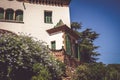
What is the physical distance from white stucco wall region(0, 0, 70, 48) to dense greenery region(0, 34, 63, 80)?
9.29 m

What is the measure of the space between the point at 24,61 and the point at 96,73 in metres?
7.07

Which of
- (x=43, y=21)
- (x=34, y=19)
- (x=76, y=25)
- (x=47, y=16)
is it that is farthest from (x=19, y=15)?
(x=76, y=25)

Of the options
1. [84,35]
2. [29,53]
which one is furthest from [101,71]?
[84,35]

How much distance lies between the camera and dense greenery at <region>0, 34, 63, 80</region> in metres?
21.5

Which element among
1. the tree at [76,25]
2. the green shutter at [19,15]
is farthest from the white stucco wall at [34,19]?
the tree at [76,25]

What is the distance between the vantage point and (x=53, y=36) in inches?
1350

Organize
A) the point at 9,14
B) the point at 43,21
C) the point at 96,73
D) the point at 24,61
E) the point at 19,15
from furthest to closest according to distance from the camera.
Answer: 1. the point at 43,21
2. the point at 19,15
3. the point at 9,14
4. the point at 96,73
5. the point at 24,61

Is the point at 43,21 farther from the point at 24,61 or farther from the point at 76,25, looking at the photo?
the point at 24,61

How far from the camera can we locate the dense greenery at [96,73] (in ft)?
83.7

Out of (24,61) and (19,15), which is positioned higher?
(19,15)

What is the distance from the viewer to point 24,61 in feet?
73.6

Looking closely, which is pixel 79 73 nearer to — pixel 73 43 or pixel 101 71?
pixel 101 71

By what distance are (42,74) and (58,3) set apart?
17.4 meters

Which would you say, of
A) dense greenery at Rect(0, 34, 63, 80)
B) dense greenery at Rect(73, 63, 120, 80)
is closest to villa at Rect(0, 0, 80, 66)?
dense greenery at Rect(73, 63, 120, 80)
